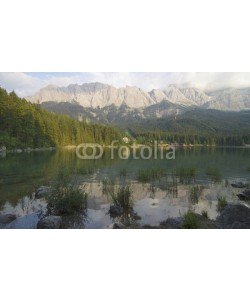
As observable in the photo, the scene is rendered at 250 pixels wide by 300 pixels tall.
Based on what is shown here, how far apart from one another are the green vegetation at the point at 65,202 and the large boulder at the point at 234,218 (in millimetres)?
6356

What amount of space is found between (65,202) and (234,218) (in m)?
7.60

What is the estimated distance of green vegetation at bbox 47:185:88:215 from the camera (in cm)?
1329

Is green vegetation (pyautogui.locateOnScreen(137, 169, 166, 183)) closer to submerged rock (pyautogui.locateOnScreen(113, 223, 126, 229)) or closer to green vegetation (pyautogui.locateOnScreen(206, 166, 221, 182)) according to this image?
green vegetation (pyautogui.locateOnScreen(206, 166, 221, 182))

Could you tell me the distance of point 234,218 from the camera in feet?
40.8

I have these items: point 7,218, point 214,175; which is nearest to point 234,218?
point 7,218

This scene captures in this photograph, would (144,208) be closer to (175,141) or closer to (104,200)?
(104,200)

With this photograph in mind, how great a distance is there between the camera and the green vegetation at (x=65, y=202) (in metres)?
13.3

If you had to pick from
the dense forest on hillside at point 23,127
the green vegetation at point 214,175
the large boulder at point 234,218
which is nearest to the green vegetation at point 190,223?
the large boulder at point 234,218

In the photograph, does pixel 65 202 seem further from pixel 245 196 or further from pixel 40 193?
pixel 245 196

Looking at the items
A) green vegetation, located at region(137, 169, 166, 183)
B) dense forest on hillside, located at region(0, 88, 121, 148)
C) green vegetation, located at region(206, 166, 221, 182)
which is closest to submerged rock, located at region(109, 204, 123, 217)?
green vegetation, located at region(137, 169, 166, 183)

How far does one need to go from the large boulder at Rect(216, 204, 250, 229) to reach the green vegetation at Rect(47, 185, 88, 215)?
6.36m

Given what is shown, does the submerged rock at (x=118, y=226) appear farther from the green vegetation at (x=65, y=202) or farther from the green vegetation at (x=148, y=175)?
the green vegetation at (x=148, y=175)

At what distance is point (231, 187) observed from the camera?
2109 cm

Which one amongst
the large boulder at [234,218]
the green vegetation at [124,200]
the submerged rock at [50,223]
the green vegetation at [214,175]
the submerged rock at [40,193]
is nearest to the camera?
the submerged rock at [50,223]
